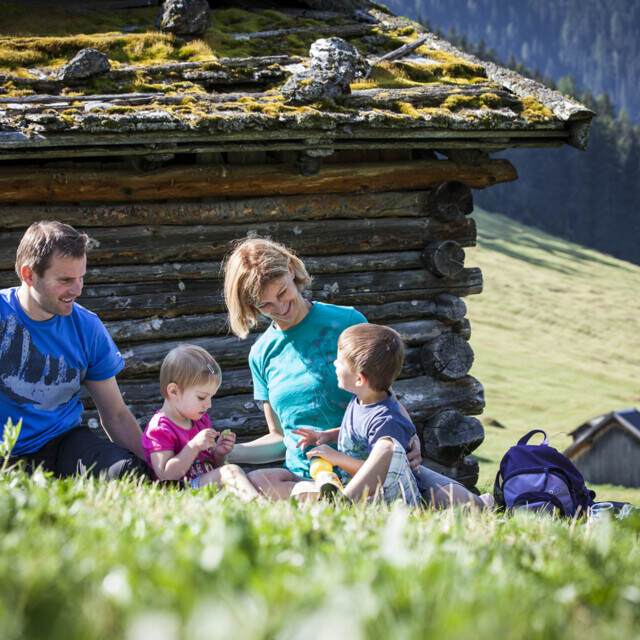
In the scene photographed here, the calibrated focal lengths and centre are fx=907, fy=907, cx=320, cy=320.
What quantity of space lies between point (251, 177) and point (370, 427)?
11.1 feet

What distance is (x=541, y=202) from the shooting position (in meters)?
94.4

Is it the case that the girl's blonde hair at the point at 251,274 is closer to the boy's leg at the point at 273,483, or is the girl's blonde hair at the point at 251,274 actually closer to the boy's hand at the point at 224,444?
the boy's hand at the point at 224,444

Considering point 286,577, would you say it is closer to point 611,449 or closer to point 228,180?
point 228,180

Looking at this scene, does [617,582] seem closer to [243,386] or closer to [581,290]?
[243,386]

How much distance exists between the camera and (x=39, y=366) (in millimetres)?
4762

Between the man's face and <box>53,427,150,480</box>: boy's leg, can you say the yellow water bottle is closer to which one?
<box>53,427,150,480</box>: boy's leg

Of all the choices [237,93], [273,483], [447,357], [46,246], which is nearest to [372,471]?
[273,483]

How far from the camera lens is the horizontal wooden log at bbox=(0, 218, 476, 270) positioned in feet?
23.4

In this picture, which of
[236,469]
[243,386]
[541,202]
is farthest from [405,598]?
[541,202]

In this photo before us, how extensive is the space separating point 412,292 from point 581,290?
59530 mm

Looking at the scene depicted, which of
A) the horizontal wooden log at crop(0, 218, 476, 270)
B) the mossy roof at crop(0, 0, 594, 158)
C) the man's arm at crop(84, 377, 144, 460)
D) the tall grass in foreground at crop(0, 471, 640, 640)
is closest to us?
the tall grass in foreground at crop(0, 471, 640, 640)

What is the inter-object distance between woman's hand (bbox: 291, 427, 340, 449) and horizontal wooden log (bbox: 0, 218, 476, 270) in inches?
111

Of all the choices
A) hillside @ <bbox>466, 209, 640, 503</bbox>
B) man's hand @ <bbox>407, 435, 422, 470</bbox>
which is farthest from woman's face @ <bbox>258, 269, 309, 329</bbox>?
hillside @ <bbox>466, 209, 640, 503</bbox>

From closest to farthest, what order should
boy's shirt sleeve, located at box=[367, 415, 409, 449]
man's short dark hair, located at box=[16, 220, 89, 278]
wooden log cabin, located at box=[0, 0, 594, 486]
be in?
boy's shirt sleeve, located at box=[367, 415, 409, 449]
man's short dark hair, located at box=[16, 220, 89, 278]
wooden log cabin, located at box=[0, 0, 594, 486]
